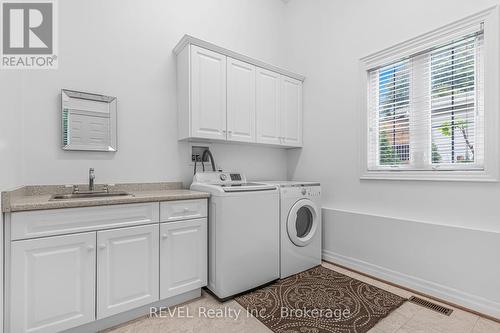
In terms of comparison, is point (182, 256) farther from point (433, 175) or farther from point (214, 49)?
point (433, 175)

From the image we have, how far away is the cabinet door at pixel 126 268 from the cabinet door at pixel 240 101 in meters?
1.26

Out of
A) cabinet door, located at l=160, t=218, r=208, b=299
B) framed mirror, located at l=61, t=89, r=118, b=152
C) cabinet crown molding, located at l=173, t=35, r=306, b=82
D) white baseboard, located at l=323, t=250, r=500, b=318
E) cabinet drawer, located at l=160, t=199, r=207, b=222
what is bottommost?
white baseboard, located at l=323, t=250, r=500, b=318

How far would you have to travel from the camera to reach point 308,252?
2623mm

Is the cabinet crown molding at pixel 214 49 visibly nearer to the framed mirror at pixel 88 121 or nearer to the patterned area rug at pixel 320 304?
the framed mirror at pixel 88 121

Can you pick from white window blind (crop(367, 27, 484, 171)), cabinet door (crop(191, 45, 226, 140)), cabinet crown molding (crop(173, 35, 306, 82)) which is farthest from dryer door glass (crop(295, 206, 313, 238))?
cabinet crown molding (crop(173, 35, 306, 82))

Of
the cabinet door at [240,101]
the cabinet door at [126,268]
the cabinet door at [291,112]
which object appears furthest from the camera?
the cabinet door at [291,112]

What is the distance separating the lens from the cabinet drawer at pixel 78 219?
1.38 m

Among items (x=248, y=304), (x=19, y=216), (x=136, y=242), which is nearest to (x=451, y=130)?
(x=248, y=304)

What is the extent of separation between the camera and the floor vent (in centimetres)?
185

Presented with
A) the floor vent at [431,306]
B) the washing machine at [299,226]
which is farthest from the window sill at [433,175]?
the floor vent at [431,306]

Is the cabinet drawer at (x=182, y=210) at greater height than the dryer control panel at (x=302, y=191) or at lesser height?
lesser

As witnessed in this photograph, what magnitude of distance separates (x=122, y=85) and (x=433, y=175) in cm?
282

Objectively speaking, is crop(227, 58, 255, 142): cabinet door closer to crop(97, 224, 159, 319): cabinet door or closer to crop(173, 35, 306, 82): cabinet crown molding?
crop(173, 35, 306, 82): cabinet crown molding

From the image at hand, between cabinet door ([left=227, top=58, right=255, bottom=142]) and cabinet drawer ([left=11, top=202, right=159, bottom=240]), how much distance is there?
114 centimetres
